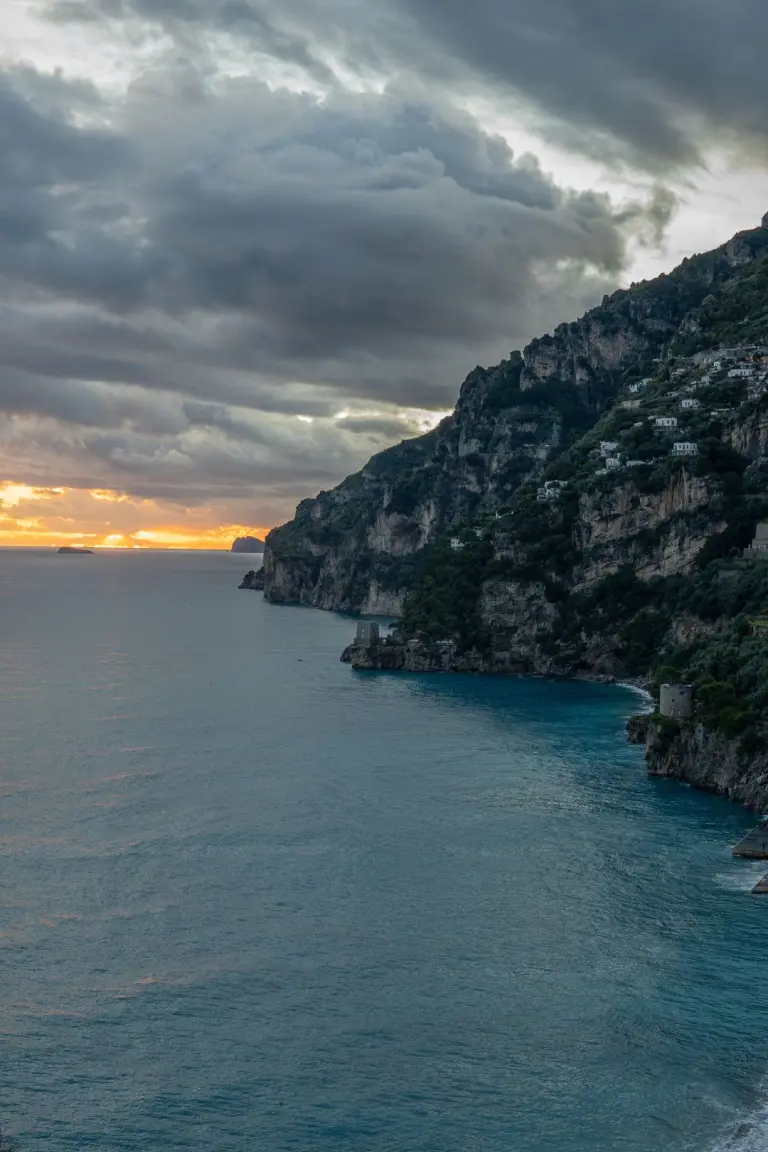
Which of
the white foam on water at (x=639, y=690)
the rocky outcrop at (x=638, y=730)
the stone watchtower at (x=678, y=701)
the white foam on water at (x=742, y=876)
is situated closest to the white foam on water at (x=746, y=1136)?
the white foam on water at (x=742, y=876)

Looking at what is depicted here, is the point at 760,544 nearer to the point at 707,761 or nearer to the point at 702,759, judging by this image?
the point at 702,759

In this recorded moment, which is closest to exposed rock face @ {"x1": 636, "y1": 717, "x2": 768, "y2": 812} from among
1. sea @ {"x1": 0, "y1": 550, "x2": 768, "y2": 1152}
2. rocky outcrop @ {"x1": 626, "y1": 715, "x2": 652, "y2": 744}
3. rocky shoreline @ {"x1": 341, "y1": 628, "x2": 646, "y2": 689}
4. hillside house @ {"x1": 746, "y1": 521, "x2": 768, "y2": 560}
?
sea @ {"x1": 0, "y1": 550, "x2": 768, "y2": 1152}

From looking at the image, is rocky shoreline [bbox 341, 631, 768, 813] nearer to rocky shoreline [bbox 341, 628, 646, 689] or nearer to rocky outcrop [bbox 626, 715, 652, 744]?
rocky outcrop [bbox 626, 715, 652, 744]

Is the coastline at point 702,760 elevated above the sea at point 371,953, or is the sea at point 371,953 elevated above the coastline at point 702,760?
the coastline at point 702,760

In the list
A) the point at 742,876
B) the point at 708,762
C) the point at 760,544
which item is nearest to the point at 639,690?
the point at 760,544

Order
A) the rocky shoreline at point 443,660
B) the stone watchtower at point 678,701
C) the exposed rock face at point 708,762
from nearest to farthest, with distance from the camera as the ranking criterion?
the exposed rock face at point 708,762
the stone watchtower at point 678,701
the rocky shoreline at point 443,660

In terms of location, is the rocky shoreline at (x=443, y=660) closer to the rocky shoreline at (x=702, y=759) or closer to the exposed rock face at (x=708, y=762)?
the rocky shoreline at (x=702, y=759)
